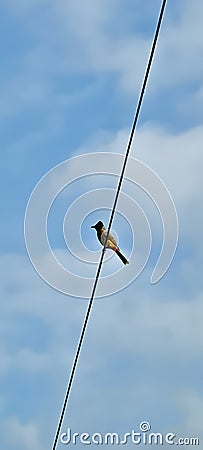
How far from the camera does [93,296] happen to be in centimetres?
1336

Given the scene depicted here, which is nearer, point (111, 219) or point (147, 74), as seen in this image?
point (147, 74)

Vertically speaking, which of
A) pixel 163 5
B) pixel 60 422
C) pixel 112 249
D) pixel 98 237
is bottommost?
pixel 60 422

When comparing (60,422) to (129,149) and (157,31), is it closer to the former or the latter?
(129,149)

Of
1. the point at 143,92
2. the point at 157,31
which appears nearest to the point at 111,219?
the point at 143,92

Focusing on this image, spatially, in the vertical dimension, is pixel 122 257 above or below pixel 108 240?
above

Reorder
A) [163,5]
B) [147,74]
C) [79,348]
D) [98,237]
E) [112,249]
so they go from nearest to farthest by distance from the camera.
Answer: [163,5] < [147,74] < [79,348] < [112,249] < [98,237]

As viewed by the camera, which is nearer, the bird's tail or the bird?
the bird

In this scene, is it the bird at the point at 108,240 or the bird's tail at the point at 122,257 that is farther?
the bird's tail at the point at 122,257

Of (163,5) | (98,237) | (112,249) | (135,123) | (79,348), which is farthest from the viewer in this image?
(98,237)

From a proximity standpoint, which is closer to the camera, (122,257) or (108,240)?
(108,240)

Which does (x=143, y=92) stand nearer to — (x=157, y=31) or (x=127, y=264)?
(x=157, y=31)

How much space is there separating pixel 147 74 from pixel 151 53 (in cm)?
35

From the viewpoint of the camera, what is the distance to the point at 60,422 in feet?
46.1

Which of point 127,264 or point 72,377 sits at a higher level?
point 127,264
